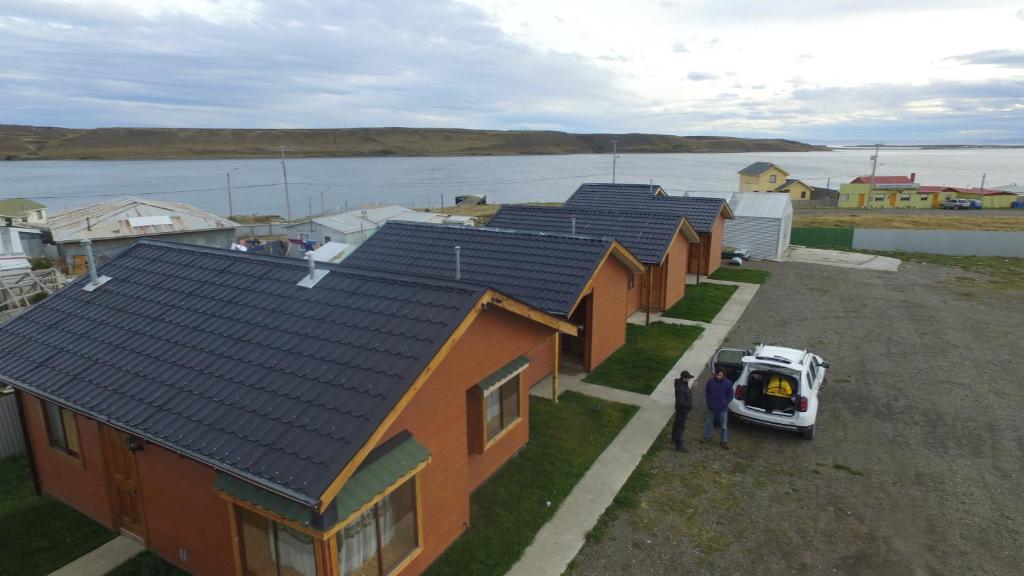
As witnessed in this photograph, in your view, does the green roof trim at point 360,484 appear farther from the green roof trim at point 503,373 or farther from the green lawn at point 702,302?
the green lawn at point 702,302

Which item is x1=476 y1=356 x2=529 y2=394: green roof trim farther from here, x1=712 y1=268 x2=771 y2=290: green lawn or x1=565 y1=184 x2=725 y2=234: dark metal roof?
x1=712 y1=268 x2=771 y2=290: green lawn

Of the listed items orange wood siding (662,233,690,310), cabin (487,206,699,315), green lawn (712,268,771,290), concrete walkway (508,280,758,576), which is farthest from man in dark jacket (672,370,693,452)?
green lawn (712,268,771,290)

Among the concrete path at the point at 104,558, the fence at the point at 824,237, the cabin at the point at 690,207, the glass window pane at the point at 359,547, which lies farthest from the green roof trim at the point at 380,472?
the fence at the point at 824,237

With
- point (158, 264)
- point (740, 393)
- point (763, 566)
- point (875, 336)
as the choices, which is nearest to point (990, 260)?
point (875, 336)

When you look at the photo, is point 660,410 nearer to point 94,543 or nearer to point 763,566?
point 763,566

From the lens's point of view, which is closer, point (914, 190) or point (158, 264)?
point (158, 264)

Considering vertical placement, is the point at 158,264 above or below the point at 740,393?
above
